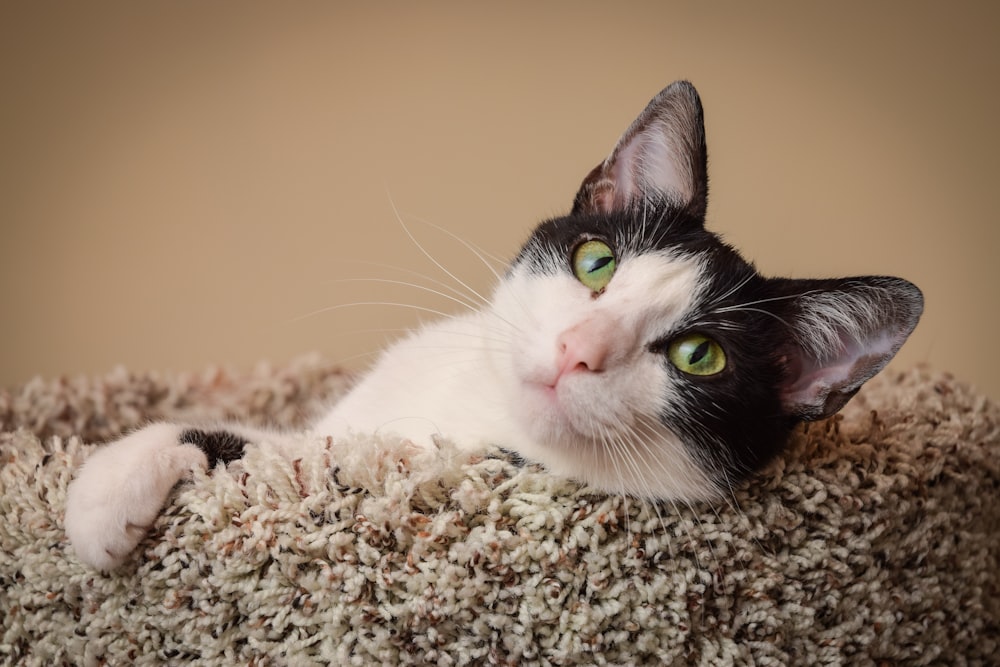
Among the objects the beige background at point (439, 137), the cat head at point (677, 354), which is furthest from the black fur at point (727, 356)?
the beige background at point (439, 137)

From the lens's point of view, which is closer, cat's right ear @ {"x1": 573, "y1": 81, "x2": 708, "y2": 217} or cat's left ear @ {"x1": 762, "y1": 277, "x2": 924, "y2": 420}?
cat's left ear @ {"x1": 762, "y1": 277, "x2": 924, "y2": 420}

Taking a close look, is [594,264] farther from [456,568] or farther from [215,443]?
[215,443]

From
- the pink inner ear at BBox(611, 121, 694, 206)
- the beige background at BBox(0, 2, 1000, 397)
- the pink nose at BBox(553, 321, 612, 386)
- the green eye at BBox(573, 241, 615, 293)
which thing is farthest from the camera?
the beige background at BBox(0, 2, 1000, 397)

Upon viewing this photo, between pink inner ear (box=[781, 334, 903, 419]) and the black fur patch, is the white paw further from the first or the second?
pink inner ear (box=[781, 334, 903, 419])

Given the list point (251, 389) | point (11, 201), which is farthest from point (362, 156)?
point (11, 201)

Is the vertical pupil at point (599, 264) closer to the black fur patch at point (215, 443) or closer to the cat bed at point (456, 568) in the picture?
the cat bed at point (456, 568)

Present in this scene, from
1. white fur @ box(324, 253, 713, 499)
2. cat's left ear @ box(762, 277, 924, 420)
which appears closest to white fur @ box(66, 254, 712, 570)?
white fur @ box(324, 253, 713, 499)

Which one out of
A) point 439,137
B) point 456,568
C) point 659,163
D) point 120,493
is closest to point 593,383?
point 456,568

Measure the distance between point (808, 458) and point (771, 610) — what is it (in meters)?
0.19

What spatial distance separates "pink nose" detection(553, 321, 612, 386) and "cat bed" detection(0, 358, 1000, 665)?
0.15 m

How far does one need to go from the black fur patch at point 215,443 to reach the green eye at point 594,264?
20.5 inches

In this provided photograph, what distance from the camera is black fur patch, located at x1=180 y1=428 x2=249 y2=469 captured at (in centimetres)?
114

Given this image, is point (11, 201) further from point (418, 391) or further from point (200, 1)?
point (418, 391)

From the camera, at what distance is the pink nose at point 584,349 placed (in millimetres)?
946
